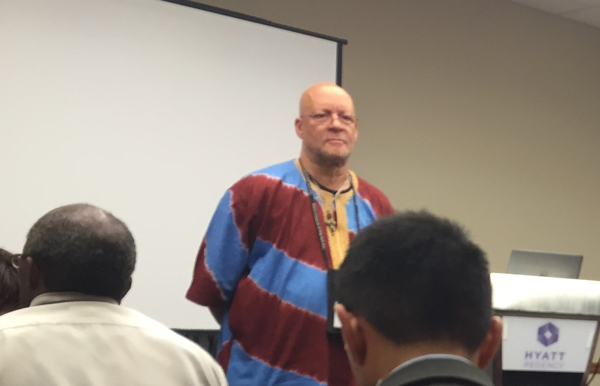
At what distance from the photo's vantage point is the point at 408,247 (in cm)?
80

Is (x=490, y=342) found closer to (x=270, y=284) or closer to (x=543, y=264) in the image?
(x=270, y=284)

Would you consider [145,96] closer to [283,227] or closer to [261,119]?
[261,119]

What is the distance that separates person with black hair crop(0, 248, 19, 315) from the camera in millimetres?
1743

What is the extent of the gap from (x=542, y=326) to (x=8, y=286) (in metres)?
1.28

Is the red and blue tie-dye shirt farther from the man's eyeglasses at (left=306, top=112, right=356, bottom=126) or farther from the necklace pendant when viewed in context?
the man's eyeglasses at (left=306, top=112, right=356, bottom=126)

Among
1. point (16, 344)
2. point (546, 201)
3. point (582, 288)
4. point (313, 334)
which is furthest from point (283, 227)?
point (546, 201)

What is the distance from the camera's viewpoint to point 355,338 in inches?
32.3

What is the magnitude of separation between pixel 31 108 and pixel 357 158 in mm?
1848

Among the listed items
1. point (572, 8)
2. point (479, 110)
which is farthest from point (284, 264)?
point (572, 8)

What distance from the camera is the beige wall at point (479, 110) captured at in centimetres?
404

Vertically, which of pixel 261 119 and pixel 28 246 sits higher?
pixel 261 119

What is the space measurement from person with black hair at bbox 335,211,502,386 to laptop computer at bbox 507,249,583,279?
1.39 meters

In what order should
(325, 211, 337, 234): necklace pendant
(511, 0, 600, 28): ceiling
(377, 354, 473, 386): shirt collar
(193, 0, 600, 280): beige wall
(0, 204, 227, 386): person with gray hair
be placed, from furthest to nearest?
(511, 0, 600, 28): ceiling < (193, 0, 600, 280): beige wall < (325, 211, 337, 234): necklace pendant < (0, 204, 227, 386): person with gray hair < (377, 354, 473, 386): shirt collar

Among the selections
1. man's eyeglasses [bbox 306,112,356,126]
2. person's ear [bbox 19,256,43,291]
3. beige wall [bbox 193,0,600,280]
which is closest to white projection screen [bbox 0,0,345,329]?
beige wall [bbox 193,0,600,280]
